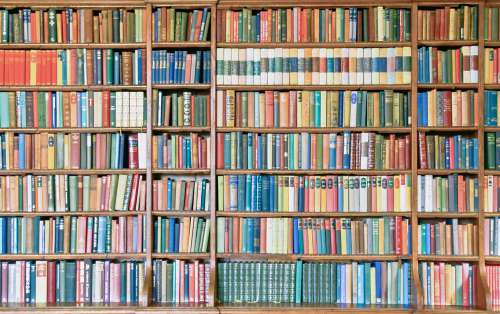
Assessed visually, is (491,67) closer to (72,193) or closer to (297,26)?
(297,26)

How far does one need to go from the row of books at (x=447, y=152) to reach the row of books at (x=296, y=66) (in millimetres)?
533

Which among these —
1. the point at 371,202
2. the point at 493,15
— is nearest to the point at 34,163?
the point at 371,202

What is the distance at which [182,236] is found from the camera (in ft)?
14.8

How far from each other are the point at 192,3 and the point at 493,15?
190 centimetres

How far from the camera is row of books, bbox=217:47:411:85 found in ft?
14.8

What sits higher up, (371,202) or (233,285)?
(371,202)

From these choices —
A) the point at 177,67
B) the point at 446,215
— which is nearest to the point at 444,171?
the point at 446,215

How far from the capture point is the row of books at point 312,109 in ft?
14.7

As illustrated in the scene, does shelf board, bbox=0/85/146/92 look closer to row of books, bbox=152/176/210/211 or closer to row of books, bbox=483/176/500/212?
row of books, bbox=152/176/210/211

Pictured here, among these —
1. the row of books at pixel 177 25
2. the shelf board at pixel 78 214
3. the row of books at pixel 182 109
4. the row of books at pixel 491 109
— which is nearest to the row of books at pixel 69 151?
the row of books at pixel 182 109

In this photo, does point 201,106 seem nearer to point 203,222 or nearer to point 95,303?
point 203,222

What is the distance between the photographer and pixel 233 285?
4.49 meters

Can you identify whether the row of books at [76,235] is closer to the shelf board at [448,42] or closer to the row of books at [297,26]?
the row of books at [297,26]

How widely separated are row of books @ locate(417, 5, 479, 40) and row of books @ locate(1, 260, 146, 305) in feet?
7.71
